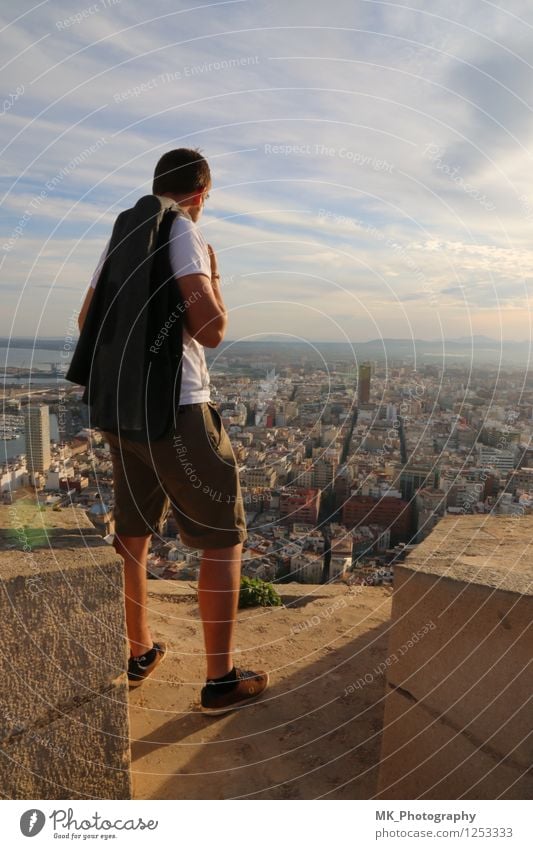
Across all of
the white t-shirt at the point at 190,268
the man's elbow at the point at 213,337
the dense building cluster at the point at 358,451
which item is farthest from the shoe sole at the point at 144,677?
the man's elbow at the point at 213,337

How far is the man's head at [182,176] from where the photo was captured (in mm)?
2955

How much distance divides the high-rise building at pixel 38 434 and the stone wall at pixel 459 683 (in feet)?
8.19

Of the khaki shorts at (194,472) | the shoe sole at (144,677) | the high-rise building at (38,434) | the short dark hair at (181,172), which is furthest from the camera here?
the high-rise building at (38,434)

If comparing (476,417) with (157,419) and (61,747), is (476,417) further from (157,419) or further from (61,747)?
(61,747)

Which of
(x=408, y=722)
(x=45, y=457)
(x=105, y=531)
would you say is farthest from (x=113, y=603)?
(x=45, y=457)

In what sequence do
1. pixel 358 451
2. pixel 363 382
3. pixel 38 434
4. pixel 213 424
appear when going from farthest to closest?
pixel 363 382, pixel 358 451, pixel 38 434, pixel 213 424

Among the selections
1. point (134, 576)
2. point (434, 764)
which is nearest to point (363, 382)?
point (134, 576)

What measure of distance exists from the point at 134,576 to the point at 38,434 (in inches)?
59.0

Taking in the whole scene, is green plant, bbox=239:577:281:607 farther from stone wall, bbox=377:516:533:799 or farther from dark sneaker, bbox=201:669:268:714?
stone wall, bbox=377:516:533:799

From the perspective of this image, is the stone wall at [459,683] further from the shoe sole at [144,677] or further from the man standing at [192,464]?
the shoe sole at [144,677]

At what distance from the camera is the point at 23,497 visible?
348 centimetres

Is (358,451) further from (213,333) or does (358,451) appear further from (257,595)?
(213,333)

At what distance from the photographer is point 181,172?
295cm

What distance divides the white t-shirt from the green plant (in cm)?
256
